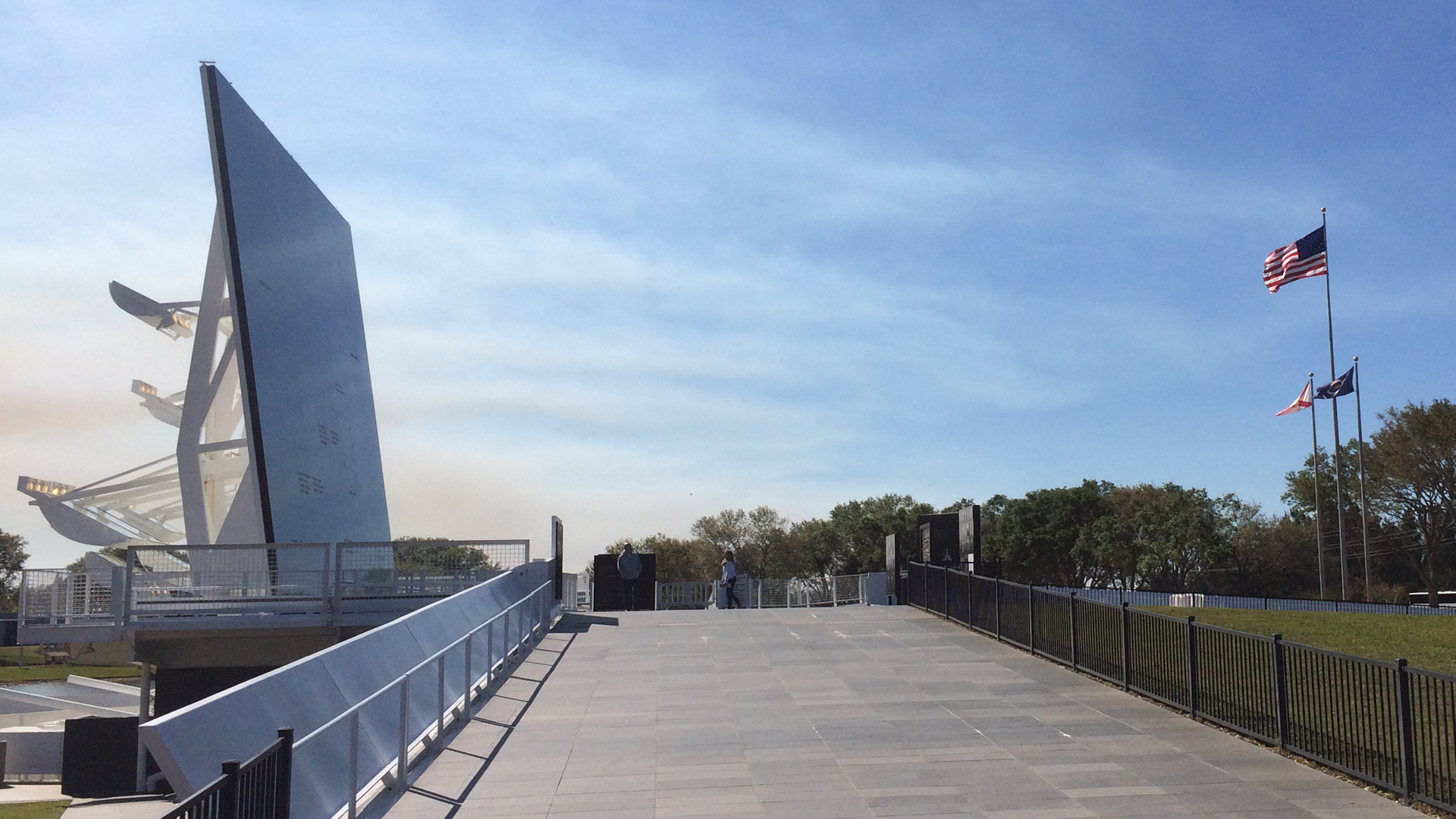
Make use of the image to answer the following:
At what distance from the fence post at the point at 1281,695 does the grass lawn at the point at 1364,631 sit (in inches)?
200

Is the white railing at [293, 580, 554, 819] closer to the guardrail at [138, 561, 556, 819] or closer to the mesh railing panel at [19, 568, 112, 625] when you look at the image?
the guardrail at [138, 561, 556, 819]

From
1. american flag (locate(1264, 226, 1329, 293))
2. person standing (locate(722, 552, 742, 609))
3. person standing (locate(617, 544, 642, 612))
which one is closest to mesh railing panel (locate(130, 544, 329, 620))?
person standing (locate(617, 544, 642, 612))

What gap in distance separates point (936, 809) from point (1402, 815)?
11.2 feet

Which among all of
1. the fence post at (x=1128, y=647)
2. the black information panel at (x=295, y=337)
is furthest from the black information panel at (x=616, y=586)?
the fence post at (x=1128, y=647)

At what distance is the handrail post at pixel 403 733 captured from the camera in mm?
9625

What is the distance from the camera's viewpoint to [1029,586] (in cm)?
1731

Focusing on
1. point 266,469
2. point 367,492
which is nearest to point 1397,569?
point 367,492

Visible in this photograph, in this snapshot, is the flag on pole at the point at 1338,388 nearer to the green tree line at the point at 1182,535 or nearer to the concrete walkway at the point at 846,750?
the green tree line at the point at 1182,535

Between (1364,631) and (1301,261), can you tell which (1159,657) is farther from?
(1301,261)

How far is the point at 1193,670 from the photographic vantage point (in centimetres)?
1232

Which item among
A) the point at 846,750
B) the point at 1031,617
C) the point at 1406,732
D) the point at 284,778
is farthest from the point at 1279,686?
the point at 284,778

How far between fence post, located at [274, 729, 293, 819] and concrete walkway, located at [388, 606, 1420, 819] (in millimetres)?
2477

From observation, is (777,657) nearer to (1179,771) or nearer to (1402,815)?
(1179,771)

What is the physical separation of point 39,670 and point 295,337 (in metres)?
52.0
